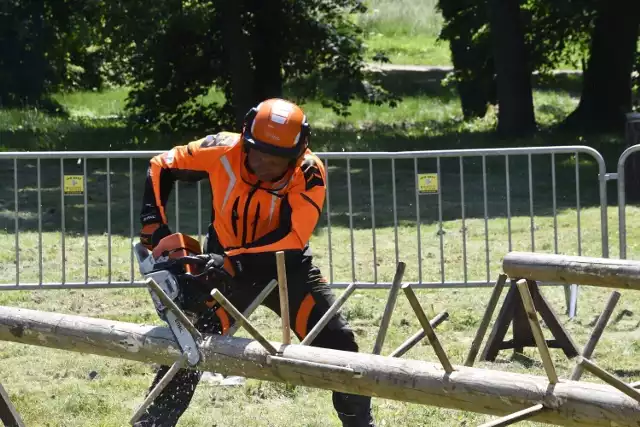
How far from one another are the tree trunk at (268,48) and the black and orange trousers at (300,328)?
13.6 metres

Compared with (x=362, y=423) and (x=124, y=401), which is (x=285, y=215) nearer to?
(x=362, y=423)

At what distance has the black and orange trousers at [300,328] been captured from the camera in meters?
5.29

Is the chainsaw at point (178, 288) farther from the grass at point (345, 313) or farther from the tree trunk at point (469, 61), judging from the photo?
the tree trunk at point (469, 61)

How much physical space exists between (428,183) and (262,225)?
323cm

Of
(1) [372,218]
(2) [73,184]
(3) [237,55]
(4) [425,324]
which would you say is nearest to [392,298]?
(4) [425,324]

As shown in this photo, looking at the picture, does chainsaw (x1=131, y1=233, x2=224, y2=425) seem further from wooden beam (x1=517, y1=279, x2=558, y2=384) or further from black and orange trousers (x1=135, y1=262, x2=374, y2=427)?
wooden beam (x1=517, y1=279, x2=558, y2=384)

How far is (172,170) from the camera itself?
557cm

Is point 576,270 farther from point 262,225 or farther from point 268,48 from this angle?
point 268,48

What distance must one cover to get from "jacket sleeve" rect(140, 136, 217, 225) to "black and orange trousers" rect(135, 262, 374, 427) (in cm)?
55

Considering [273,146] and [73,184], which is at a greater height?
[273,146]

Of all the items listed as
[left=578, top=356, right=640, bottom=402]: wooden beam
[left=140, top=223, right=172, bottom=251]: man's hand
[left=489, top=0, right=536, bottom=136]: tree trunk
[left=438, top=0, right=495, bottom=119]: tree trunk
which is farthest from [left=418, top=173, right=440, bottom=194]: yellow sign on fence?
[left=438, top=0, right=495, bottom=119]: tree trunk

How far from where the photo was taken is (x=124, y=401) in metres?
6.54

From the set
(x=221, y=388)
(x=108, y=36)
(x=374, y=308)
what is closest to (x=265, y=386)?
(x=221, y=388)

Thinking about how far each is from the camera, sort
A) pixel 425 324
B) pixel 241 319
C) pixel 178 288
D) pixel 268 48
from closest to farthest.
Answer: pixel 425 324 → pixel 241 319 → pixel 178 288 → pixel 268 48
